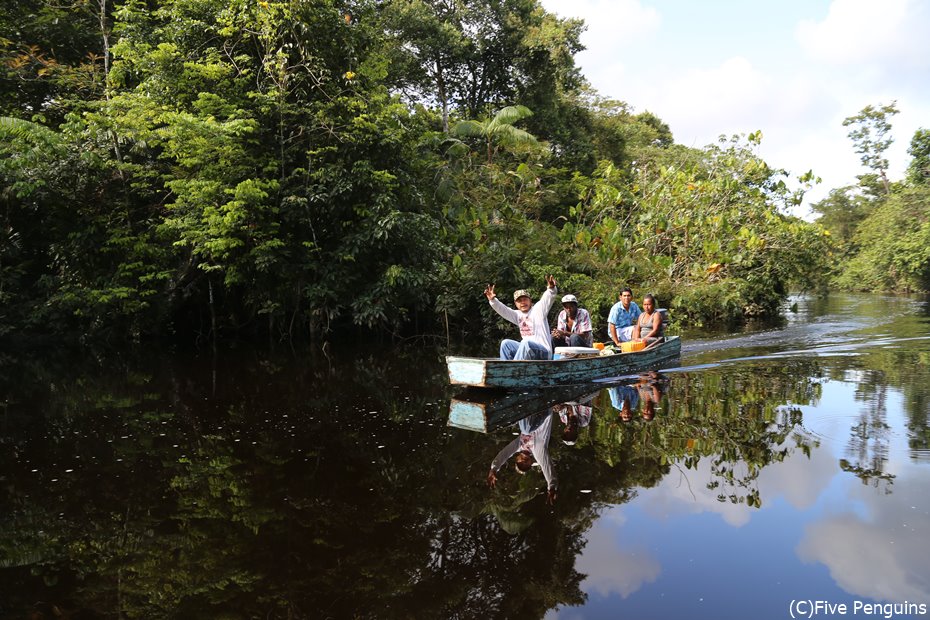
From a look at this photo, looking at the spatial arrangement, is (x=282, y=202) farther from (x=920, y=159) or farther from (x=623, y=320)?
(x=920, y=159)

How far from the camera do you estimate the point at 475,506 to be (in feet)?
14.4

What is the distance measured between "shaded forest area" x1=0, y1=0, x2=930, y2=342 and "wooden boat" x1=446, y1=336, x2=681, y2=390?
552 cm

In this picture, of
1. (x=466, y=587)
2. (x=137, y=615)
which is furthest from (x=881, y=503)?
(x=137, y=615)

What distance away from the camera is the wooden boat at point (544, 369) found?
7.59 meters

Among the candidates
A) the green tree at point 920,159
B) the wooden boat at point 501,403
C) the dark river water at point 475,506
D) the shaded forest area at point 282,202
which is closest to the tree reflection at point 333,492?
the dark river water at point 475,506

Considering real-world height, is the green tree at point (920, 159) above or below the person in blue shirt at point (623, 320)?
above

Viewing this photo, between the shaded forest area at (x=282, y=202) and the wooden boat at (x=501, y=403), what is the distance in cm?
560

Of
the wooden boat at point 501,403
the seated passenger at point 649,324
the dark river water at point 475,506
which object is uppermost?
the seated passenger at point 649,324

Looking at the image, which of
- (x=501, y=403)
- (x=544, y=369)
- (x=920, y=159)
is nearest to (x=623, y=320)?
→ (x=544, y=369)

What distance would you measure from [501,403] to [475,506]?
139 inches

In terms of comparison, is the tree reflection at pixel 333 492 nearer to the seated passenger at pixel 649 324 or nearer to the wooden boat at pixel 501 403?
the wooden boat at pixel 501 403

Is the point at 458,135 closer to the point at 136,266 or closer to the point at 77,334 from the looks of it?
the point at 136,266

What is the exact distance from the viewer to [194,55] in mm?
13297

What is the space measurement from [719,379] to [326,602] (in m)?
7.31
